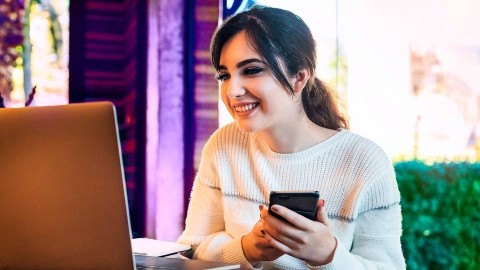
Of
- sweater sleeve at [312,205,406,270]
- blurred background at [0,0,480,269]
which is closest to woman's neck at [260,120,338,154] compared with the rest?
sweater sleeve at [312,205,406,270]

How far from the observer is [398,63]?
10.6 feet

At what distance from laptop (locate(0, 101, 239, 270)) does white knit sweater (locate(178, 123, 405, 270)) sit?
46 centimetres

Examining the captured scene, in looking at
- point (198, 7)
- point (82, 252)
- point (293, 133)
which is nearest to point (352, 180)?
point (293, 133)

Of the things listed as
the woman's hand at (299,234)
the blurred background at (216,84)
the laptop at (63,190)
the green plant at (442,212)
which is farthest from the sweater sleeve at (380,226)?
the green plant at (442,212)

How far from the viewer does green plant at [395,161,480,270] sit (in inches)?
122

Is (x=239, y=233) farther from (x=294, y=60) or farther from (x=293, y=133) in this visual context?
(x=294, y=60)

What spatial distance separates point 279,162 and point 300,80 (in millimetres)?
204

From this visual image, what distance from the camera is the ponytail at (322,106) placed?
156 cm

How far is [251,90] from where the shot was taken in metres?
1.38

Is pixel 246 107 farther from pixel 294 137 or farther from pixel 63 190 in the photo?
pixel 63 190

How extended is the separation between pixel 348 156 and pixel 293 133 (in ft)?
0.46

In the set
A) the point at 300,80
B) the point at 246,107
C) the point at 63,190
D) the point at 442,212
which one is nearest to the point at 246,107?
the point at 246,107

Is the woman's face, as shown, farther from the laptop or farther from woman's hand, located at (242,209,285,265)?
the laptop

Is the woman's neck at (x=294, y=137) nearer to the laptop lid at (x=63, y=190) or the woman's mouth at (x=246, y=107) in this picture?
the woman's mouth at (x=246, y=107)
